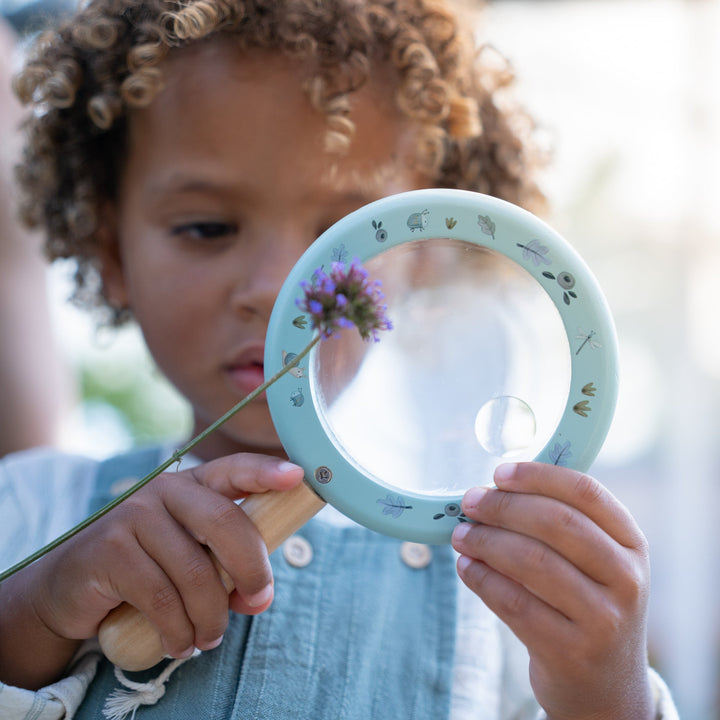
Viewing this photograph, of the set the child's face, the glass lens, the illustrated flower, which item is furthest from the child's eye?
the illustrated flower

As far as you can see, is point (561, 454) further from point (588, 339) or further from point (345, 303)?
point (345, 303)

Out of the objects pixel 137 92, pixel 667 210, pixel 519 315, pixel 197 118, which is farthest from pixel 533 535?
pixel 667 210

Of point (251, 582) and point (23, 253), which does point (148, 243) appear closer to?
point (251, 582)

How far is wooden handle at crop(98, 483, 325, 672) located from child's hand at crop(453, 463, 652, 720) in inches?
6.0

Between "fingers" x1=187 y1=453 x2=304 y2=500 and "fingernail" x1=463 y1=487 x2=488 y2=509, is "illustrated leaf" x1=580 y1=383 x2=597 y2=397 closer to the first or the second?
"fingernail" x1=463 y1=487 x2=488 y2=509

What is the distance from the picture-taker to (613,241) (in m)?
3.28

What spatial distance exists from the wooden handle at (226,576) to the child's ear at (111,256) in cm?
76

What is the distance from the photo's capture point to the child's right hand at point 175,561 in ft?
2.58

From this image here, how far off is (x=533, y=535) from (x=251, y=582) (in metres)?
0.28

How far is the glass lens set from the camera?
82cm

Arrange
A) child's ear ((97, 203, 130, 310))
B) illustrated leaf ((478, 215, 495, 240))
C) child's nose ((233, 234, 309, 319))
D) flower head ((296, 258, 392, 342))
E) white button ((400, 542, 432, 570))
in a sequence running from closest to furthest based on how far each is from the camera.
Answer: flower head ((296, 258, 392, 342)) < illustrated leaf ((478, 215, 495, 240)) < child's nose ((233, 234, 309, 319)) < white button ((400, 542, 432, 570)) < child's ear ((97, 203, 130, 310))

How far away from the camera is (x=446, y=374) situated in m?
1.03

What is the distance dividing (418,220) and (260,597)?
1.33 feet

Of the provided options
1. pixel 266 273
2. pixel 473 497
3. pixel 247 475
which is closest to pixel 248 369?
pixel 266 273
